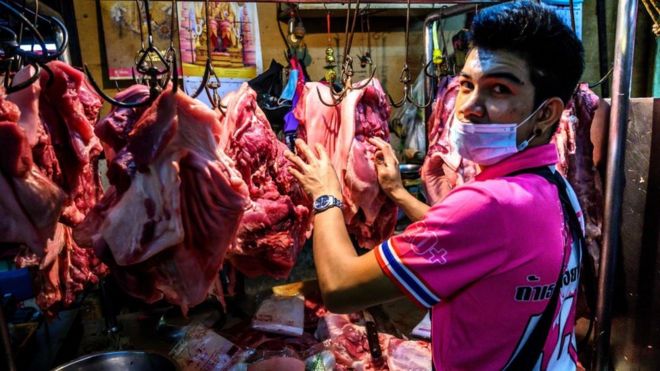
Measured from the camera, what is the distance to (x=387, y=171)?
2631mm

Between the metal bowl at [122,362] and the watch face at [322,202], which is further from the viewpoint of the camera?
the metal bowl at [122,362]

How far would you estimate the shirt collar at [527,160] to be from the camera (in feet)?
5.36

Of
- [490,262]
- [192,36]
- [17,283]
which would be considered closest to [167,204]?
[490,262]

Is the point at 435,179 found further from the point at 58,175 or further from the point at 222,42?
the point at 222,42

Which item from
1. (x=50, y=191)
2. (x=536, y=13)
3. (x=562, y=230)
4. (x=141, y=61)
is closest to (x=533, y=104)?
(x=536, y=13)

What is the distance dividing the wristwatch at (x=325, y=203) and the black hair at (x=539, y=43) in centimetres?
82

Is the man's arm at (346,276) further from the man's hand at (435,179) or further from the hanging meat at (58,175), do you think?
the man's hand at (435,179)

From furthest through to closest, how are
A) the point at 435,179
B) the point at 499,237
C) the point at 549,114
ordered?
the point at 435,179 < the point at 549,114 < the point at 499,237

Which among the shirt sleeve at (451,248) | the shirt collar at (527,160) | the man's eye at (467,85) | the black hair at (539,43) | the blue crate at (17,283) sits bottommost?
the blue crate at (17,283)

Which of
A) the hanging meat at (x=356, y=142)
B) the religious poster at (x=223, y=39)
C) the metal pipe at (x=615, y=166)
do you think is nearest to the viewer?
the metal pipe at (x=615, y=166)

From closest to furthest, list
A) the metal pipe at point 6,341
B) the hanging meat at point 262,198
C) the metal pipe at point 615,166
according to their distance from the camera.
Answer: the metal pipe at point 6,341, the hanging meat at point 262,198, the metal pipe at point 615,166

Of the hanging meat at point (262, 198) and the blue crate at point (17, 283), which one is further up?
the hanging meat at point (262, 198)

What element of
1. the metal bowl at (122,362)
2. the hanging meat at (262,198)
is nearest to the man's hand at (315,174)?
the hanging meat at (262,198)

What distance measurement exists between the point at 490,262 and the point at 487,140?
0.47 meters
